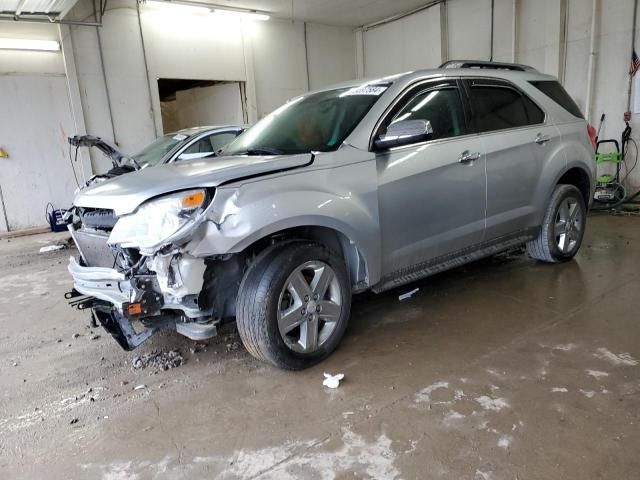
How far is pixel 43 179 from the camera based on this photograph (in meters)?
8.62

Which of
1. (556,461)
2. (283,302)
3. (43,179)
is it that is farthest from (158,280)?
(43,179)

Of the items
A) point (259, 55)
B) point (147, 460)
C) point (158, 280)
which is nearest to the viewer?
point (147, 460)

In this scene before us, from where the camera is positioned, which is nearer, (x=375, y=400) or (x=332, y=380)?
(x=375, y=400)

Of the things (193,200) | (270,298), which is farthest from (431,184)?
(193,200)

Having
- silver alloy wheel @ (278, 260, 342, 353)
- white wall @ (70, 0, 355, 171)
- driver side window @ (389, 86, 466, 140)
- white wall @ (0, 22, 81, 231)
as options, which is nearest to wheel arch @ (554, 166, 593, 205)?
driver side window @ (389, 86, 466, 140)

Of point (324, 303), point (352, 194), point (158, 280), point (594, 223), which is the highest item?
point (352, 194)

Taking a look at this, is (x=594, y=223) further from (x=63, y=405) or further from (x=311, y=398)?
(x=63, y=405)

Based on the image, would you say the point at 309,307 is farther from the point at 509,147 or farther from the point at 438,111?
the point at 509,147

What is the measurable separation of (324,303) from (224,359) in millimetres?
756

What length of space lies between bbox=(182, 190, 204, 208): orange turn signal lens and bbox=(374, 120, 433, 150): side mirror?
3.69 ft

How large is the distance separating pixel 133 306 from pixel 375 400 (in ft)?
4.26

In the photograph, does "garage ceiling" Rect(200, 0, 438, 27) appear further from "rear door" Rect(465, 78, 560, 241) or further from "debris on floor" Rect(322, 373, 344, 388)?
"debris on floor" Rect(322, 373, 344, 388)

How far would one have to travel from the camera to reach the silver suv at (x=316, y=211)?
2.36m

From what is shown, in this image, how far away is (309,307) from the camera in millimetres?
2680
